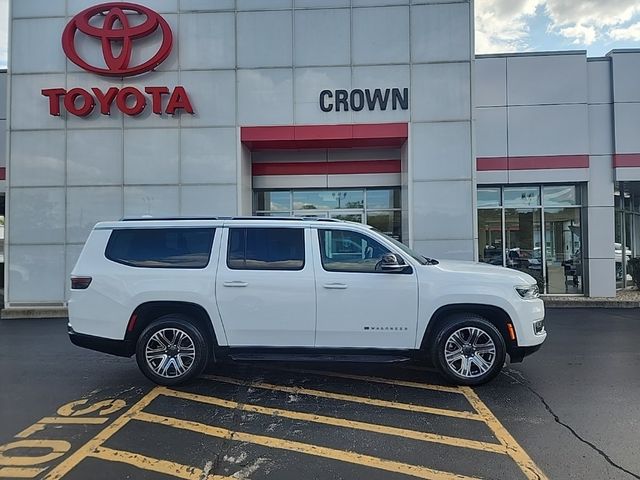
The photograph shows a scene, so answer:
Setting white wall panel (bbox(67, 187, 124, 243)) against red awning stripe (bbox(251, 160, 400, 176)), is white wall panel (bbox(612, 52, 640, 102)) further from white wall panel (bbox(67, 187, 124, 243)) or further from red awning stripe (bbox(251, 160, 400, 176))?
white wall panel (bbox(67, 187, 124, 243))

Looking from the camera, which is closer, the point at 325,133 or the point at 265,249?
the point at 265,249

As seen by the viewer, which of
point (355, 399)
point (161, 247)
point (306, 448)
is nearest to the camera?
point (306, 448)

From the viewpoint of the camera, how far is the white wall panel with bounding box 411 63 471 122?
11.8m

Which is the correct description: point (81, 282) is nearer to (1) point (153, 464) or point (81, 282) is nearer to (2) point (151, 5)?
(1) point (153, 464)

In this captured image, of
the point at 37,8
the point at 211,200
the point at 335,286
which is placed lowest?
the point at 335,286

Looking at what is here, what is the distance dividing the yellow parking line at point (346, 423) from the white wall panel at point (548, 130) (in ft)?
34.9

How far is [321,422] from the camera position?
472 cm

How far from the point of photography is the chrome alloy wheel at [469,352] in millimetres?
5660

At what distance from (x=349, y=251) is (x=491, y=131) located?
9.07 metres

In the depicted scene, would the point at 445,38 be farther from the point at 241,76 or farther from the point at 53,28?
the point at 53,28

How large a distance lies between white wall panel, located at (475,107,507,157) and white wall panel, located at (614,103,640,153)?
2844 mm

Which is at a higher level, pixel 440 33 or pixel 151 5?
pixel 151 5

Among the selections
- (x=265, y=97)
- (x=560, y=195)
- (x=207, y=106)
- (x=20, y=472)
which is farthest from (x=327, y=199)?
(x=20, y=472)

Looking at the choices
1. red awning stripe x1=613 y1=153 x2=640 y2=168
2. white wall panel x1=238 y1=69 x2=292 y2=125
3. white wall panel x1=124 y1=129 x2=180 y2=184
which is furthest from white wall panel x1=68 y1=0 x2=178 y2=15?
red awning stripe x1=613 y1=153 x2=640 y2=168
